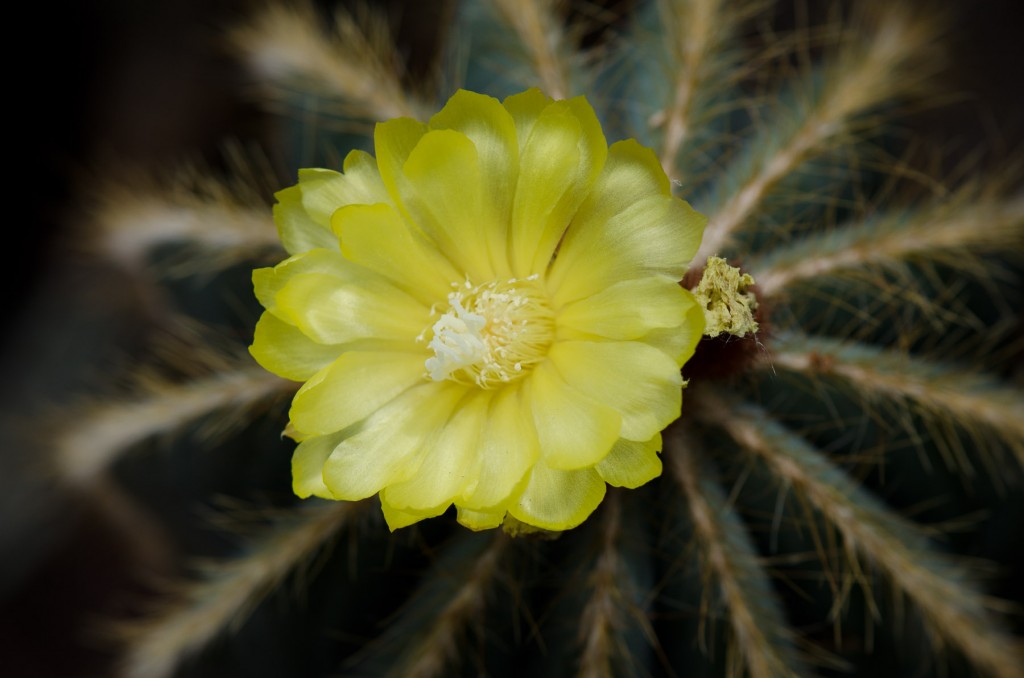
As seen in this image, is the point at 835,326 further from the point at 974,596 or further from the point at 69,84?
the point at 69,84

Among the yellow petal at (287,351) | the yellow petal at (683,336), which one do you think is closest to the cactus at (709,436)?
the yellow petal at (683,336)

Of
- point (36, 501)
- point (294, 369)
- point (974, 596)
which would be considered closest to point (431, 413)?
point (294, 369)

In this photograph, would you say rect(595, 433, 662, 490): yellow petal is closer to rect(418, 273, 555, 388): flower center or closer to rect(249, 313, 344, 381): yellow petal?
rect(418, 273, 555, 388): flower center

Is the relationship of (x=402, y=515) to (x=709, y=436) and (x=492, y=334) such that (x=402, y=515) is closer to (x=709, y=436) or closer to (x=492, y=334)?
(x=492, y=334)

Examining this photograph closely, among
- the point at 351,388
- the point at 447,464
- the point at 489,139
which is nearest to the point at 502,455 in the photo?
the point at 447,464

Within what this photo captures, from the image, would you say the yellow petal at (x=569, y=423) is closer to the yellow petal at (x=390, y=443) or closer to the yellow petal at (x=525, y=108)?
the yellow petal at (x=390, y=443)

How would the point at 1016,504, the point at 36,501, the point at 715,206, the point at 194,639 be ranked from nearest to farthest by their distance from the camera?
the point at 715,206, the point at 194,639, the point at 1016,504, the point at 36,501

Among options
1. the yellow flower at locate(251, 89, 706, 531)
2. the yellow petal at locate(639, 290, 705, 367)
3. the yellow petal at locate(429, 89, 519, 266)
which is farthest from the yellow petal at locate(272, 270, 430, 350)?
the yellow petal at locate(639, 290, 705, 367)
